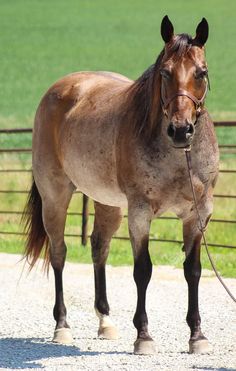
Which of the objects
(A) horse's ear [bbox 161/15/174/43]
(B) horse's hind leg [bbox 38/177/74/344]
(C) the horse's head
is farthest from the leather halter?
(B) horse's hind leg [bbox 38/177/74/344]

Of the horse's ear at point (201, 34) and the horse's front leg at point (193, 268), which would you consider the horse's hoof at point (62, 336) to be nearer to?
the horse's front leg at point (193, 268)

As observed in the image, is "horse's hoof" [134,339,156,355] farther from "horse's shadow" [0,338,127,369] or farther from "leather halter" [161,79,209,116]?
"leather halter" [161,79,209,116]

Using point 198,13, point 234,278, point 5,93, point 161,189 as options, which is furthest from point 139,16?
point 161,189

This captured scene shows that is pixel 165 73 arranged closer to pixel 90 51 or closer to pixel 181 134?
pixel 181 134

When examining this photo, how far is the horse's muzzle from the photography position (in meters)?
6.18

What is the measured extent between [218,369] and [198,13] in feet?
171

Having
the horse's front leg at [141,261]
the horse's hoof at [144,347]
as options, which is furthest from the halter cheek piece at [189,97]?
the horse's hoof at [144,347]

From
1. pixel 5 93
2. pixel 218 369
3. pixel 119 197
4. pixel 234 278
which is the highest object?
pixel 119 197

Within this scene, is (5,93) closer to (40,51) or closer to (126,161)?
(40,51)

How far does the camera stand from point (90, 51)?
46.4m

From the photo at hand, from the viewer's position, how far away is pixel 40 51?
153 ft

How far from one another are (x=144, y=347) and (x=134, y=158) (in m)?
1.30

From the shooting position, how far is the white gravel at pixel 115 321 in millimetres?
6570

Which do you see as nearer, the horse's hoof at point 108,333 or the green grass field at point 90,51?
the horse's hoof at point 108,333
